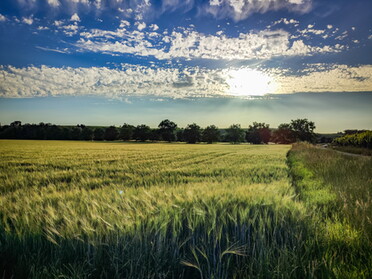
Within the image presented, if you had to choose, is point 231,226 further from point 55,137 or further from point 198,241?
point 55,137

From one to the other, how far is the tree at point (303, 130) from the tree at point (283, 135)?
107 inches

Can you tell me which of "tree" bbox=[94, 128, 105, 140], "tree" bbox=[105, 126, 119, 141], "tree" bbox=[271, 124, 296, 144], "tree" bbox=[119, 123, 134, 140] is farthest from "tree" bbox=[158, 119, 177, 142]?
"tree" bbox=[271, 124, 296, 144]

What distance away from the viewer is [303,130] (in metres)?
131

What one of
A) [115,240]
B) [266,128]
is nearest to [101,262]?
[115,240]

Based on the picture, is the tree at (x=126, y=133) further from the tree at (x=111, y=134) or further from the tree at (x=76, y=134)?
the tree at (x=76, y=134)

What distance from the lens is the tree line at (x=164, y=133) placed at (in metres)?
94.7

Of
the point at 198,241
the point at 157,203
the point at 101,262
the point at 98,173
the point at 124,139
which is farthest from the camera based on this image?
the point at 124,139

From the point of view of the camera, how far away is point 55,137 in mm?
96438

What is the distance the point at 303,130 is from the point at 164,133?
245 feet

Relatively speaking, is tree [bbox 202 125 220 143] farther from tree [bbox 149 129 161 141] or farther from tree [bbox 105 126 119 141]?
tree [bbox 105 126 119 141]

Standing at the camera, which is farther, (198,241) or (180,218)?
(180,218)

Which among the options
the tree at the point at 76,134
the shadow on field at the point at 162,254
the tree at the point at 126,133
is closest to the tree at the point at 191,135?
the tree at the point at 126,133

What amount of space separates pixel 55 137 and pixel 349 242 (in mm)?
107638

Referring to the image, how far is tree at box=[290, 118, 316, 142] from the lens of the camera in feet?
427
